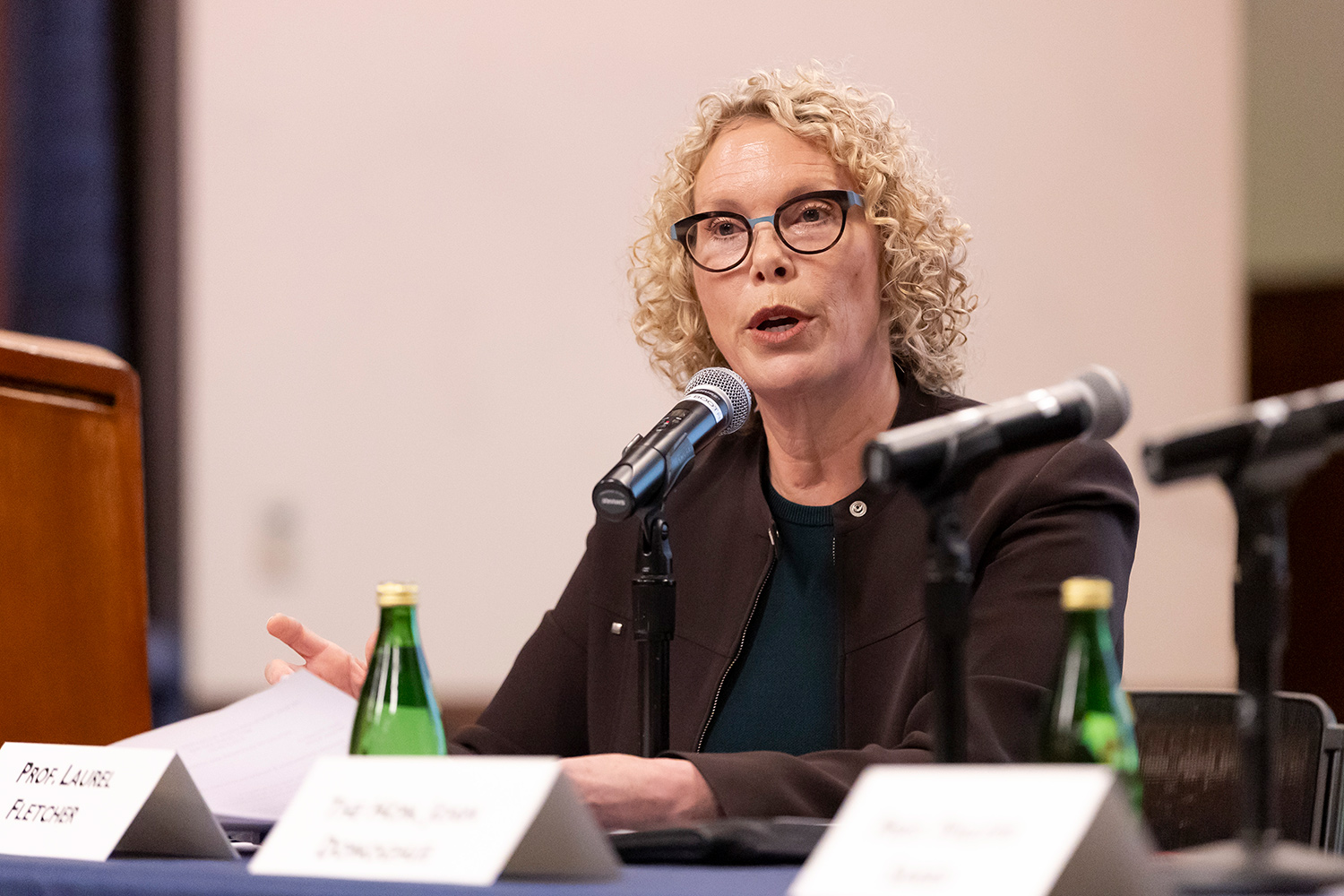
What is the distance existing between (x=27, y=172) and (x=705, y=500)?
226cm

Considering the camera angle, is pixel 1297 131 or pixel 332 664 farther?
pixel 1297 131

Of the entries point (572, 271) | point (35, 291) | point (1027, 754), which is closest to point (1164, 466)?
point (1027, 754)

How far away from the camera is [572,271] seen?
2988 mm

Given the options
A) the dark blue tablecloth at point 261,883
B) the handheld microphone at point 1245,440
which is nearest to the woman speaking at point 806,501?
the dark blue tablecloth at point 261,883

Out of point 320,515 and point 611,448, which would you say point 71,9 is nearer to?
point 320,515

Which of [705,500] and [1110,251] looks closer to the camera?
[705,500]

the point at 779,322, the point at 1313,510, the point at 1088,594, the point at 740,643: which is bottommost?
the point at 1313,510

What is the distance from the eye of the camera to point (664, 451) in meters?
1.09

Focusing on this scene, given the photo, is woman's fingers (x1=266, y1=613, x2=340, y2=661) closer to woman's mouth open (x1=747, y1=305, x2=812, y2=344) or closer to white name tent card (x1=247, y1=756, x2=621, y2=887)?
white name tent card (x1=247, y1=756, x2=621, y2=887)

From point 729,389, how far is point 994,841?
762 mm

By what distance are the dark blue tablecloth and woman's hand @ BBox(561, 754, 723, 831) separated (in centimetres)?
19

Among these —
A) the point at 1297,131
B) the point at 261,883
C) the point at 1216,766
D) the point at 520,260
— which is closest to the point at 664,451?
the point at 261,883

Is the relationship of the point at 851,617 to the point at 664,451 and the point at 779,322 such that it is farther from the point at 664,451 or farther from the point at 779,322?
the point at 664,451

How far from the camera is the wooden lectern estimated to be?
1424mm
